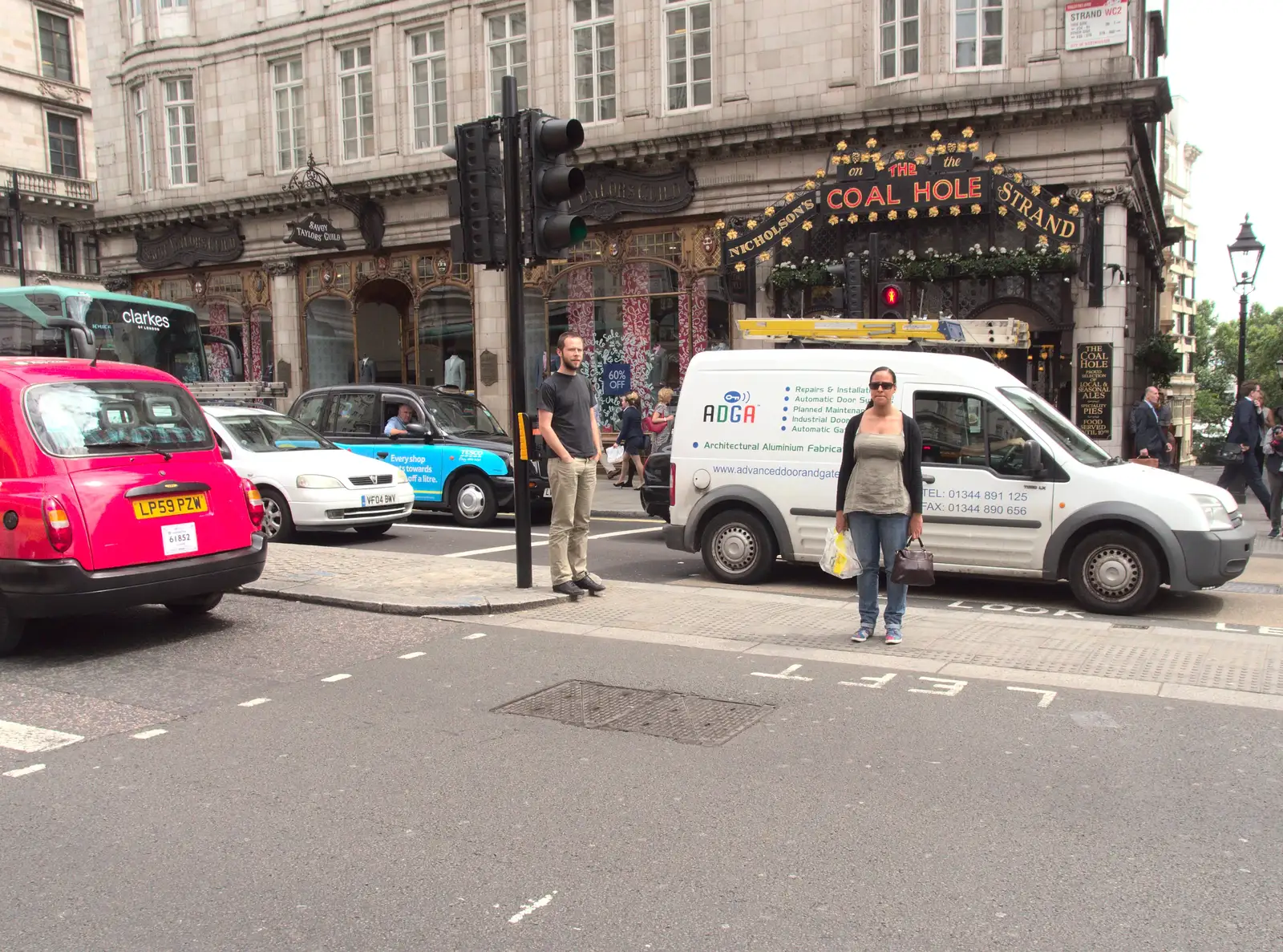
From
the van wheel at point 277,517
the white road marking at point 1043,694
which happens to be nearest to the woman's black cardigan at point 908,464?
the white road marking at point 1043,694

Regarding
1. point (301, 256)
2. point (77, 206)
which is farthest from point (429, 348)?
point (77, 206)

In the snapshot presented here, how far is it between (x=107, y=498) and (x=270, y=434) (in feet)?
21.7

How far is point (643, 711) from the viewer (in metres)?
5.53

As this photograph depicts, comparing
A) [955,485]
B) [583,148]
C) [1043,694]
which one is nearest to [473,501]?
[955,485]

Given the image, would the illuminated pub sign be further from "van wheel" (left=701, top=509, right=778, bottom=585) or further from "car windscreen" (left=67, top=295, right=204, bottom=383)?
"van wheel" (left=701, top=509, right=778, bottom=585)

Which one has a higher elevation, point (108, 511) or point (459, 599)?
point (108, 511)

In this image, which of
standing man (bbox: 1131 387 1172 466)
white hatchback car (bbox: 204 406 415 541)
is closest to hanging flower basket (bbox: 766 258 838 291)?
standing man (bbox: 1131 387 1172 466)

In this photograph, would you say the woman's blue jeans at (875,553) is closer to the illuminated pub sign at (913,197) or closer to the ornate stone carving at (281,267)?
the illuminated pub sign at (913,197)

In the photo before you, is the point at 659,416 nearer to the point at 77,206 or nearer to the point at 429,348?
the point at 429,348

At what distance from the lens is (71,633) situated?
7438mm

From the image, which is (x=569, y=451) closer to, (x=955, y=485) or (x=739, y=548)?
(x=739, y=548)

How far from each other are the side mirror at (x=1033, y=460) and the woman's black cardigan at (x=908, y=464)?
1991 millimetres

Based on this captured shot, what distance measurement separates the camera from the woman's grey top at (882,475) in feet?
22.1

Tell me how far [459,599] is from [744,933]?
17.2 ft
